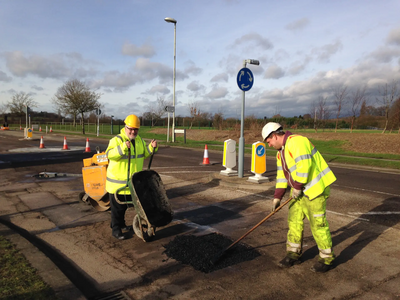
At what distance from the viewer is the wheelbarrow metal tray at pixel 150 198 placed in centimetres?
407

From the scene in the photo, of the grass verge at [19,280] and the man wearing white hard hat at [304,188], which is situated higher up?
the man wearing white hard hat at [304,188]

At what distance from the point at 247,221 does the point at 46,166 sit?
28.5 ft

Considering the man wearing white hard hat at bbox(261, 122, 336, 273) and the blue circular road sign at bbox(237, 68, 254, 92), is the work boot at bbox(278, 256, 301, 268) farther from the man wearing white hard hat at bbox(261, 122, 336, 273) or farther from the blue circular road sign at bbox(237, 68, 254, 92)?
the blue circular road sign at bbox(237, 68, 254, 92)

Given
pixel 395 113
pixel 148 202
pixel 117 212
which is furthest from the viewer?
pixel 395 113

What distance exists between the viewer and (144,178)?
427 centimetres

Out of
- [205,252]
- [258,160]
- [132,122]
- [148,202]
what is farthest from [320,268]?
[258,160]

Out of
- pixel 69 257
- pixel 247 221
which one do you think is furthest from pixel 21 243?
Result: pixel 247 221

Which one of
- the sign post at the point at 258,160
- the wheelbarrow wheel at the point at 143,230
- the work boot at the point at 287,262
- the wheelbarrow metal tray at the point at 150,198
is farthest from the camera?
the sign post at the point at 258,160

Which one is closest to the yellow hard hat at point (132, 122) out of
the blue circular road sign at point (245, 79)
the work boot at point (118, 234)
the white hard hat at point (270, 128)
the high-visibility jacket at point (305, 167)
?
the work boot at point (118, 234)

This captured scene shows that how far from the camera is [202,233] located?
471cm

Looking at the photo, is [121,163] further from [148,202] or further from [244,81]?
[244,81]

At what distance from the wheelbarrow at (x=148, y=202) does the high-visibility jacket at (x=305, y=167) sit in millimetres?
1739

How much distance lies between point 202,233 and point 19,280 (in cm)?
245

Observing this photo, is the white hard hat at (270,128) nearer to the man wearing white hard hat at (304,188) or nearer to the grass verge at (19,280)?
the man wearing white hard hat at (304,188)
